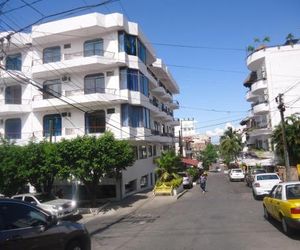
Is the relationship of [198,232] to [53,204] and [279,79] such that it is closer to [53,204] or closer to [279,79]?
[53,204]

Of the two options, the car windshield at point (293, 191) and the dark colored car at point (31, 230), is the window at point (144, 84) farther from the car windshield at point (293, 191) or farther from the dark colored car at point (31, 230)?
the dark colored car at point (31, 230)

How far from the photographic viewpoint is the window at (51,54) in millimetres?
35000

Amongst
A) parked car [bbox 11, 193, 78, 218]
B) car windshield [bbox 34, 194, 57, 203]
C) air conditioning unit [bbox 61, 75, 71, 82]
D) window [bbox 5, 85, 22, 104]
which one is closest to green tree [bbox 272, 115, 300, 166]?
air conditioning unit [bbox 61, 75, 71, 82]

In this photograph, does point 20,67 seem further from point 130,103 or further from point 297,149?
point 297,149

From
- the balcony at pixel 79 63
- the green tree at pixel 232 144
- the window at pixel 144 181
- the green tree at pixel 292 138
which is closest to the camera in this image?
the green tree at pixel 292 138

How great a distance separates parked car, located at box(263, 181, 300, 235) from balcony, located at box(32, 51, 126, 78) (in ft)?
70.4

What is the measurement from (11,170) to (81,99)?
400 inches

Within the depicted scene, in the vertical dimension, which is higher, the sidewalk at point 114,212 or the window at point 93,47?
the window at point 93,47

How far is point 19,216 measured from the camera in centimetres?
697

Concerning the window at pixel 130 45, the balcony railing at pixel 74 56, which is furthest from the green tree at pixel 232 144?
the balcony railing at pixel 74 56

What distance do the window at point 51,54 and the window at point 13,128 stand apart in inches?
256

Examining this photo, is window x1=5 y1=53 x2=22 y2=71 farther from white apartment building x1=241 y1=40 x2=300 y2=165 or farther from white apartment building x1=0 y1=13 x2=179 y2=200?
white apartment building x1=241 y1=40 x2=300 y2=165

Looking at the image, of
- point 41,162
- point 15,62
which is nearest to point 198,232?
point 41,162

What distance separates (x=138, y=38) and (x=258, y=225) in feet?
79.5
